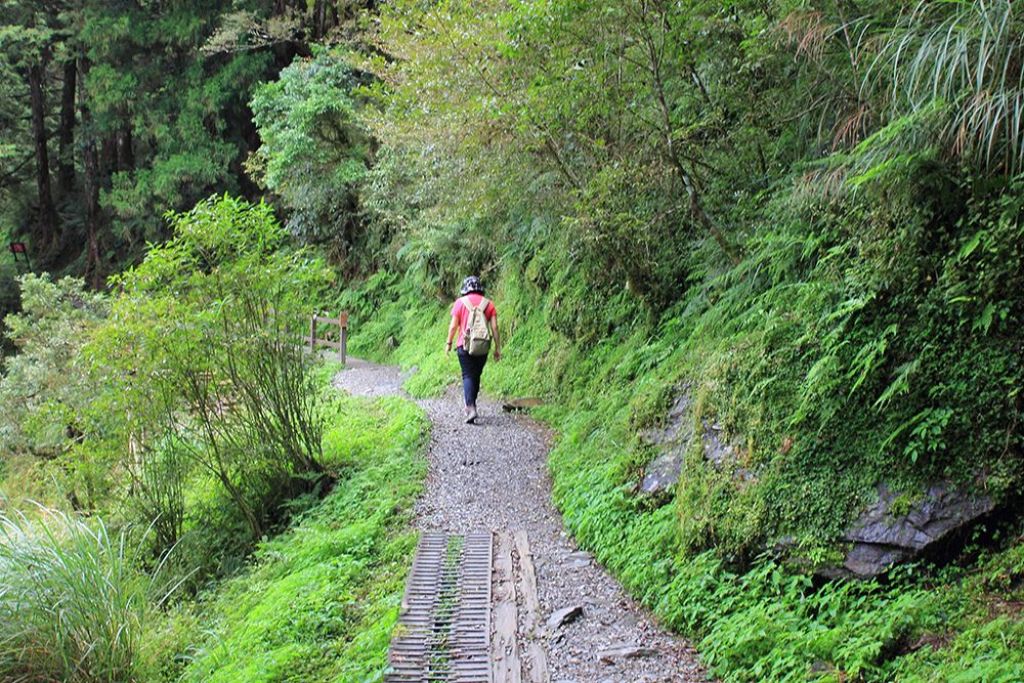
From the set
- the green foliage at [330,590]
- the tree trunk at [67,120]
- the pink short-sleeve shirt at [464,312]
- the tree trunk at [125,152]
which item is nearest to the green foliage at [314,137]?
the pink short-sleeve shirt at [464,312]

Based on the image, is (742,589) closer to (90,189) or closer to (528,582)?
(528,582)

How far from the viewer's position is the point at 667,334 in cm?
722

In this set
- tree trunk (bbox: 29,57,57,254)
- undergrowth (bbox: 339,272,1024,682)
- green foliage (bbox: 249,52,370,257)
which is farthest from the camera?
tree trunk (bbox: 29,57,57,254)

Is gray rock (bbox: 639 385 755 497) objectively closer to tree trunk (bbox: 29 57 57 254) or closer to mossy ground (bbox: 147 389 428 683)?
mossy ground (bbox: 147 389 428 683)

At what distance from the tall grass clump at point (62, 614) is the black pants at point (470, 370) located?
4.34 meters

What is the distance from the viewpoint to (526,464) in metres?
7.07

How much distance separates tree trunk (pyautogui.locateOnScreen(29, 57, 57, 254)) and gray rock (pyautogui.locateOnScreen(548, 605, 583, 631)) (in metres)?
30.9

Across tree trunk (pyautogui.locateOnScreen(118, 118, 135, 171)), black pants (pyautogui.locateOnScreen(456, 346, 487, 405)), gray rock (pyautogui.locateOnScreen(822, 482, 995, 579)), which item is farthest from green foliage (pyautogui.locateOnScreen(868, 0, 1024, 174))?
tree trunk (pyautogui.locateOnScreen(118, 118, 135, 171))

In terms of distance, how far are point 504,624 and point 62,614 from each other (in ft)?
9.99

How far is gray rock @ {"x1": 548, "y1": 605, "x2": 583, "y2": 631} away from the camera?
400 cm

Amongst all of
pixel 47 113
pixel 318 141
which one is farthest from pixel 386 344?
pixel 47 113

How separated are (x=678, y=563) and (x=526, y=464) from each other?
3.06 metres

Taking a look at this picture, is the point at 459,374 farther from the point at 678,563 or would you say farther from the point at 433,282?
the point at 678,563

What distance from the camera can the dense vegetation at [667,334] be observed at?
134 inches
